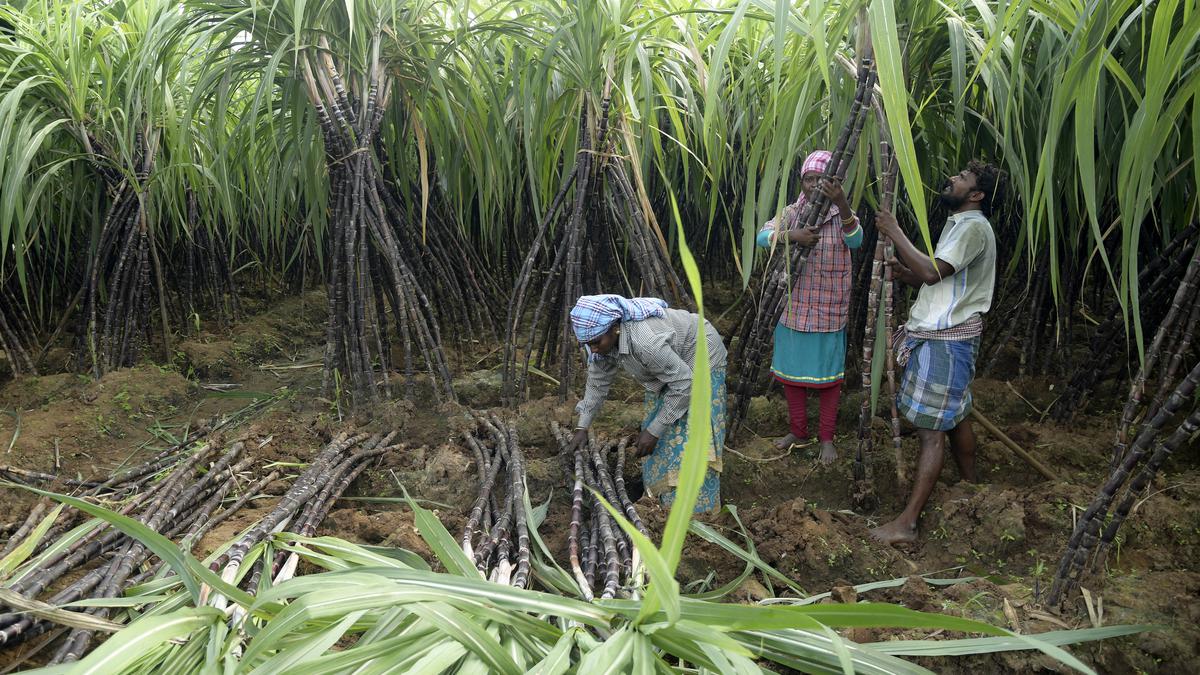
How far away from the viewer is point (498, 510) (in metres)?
2.04

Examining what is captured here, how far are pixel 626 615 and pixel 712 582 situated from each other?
0.82m

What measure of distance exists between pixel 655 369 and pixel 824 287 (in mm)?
667

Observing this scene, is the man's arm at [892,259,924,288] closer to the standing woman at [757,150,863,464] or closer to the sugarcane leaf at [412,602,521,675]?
the standing woman at [757,150,863,464]

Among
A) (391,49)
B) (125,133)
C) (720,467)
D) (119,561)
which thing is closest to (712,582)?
(720,467)

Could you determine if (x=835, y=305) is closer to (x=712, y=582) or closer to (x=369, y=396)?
(x=712, y=582)

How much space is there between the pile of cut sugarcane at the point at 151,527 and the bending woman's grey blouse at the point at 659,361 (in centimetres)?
70

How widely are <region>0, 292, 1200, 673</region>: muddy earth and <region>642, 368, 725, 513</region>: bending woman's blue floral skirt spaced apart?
0.35 ft

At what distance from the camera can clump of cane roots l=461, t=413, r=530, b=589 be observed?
5.38ft

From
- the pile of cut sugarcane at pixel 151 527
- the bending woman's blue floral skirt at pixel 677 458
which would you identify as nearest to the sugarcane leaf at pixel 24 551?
the pile of cut sugarcane at pixel 151 527

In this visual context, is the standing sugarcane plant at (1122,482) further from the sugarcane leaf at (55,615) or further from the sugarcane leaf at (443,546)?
the sugarcane leaf at (55,615)

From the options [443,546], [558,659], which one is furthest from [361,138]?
[558,659]

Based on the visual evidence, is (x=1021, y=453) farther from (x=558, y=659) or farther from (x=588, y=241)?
(x=558, y=659)

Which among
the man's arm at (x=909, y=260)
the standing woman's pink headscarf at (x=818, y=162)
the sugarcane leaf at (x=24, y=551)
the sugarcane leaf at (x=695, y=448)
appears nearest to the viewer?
the sugarcane leaf at (x=695, y=448)

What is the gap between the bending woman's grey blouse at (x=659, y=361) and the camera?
2080mm
